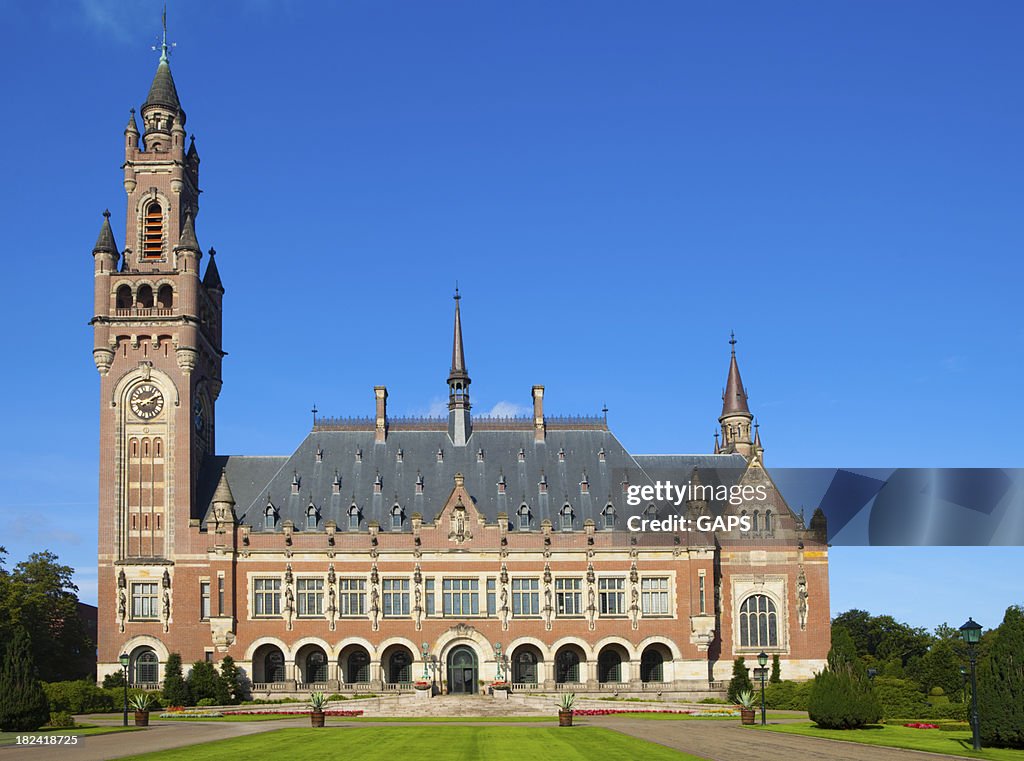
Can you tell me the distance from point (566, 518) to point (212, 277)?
3414 cm

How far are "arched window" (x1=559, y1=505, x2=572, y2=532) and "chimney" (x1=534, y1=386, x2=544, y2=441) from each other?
705 centimetres

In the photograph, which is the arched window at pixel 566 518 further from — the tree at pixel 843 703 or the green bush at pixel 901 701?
the tree at pixel 843 703

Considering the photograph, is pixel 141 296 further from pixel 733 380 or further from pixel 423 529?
pixel 733 380

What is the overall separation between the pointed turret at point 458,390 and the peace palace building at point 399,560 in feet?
8.53

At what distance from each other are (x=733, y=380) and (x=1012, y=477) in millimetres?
32625

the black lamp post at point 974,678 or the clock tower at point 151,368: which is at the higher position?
the clock tower at point 151,368

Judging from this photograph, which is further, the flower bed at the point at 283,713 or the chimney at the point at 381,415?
the chimney at the point at 381,415

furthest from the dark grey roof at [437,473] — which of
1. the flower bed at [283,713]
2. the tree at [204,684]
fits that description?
the flower bed at [283,713]

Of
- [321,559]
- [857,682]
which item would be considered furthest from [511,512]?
[857,682]

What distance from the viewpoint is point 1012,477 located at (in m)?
67.9

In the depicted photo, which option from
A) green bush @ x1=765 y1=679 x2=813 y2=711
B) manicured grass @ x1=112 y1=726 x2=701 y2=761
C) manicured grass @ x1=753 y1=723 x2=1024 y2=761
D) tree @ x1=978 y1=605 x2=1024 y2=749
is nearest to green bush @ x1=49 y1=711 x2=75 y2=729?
manicured grass @ x1=112 y1=726 x2=701 y2=761

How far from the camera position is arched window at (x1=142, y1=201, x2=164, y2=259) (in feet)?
299

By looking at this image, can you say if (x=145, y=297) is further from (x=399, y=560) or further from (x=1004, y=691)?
(x=1004, y=691)

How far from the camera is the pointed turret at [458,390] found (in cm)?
9212
